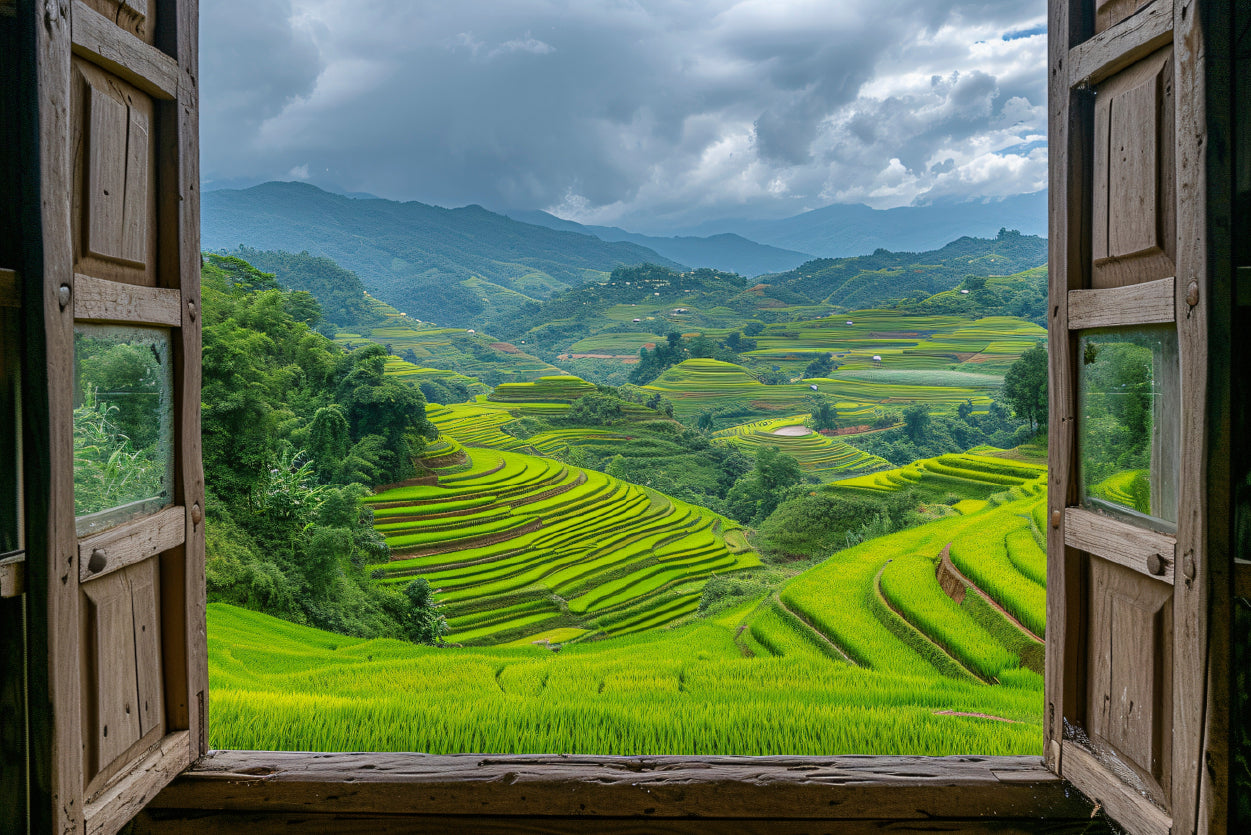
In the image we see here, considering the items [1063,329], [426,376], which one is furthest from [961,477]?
[426,376]

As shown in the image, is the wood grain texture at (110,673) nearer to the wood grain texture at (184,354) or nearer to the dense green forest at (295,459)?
the wood grain texture at (184,354)

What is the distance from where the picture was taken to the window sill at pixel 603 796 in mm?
1657

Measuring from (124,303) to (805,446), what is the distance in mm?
36516

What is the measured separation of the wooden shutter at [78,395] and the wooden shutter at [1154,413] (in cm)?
210

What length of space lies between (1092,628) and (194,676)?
2.26 meters

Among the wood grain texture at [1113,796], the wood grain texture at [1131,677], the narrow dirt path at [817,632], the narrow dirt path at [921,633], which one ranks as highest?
the wood grain texture at [1131,677]

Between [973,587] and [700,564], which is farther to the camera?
[700,564]

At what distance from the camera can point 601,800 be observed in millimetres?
1676

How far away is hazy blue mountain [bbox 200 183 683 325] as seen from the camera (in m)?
70.9

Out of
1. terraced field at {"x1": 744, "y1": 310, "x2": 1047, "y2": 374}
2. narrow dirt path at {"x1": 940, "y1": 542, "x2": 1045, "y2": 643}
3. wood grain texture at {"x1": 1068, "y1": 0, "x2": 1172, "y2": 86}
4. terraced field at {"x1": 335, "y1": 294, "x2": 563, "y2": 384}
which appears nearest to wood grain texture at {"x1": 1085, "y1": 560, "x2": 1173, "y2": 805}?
wood grain texture at {"x1": 1068, "y1": 0, "x2": 1172, "y2": 86}

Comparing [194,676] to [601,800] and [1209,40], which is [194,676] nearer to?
[601,800]

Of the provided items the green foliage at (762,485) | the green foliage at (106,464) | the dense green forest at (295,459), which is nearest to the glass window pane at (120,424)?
the green foliage at (106,464)

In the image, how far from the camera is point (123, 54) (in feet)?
4.77

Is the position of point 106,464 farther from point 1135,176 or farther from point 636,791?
point 1135,176
